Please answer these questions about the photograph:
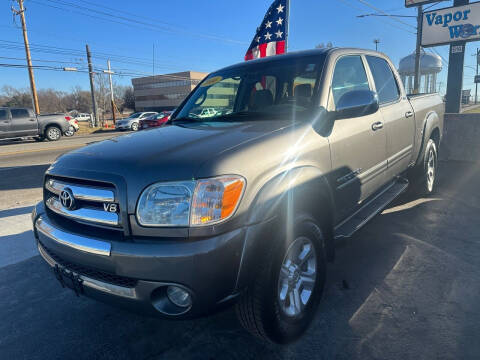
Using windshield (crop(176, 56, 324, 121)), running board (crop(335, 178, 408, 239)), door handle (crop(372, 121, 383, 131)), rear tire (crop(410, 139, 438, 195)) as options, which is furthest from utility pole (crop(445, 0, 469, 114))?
windshield (crop(176, 56, 324, 121))

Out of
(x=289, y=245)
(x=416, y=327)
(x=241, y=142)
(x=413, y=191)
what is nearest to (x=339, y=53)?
(x=241, y=142)

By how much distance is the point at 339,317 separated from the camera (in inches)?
100

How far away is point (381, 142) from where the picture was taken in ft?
11.1

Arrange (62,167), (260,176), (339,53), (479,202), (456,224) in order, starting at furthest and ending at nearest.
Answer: (479,202) → (456,224) → (339,53) → (62,167) → (260,176)

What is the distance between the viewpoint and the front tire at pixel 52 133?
18406mm

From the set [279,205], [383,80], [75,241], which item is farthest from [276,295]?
[383,80]

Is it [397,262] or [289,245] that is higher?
[289,245]

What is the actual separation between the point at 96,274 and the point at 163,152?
0.80m

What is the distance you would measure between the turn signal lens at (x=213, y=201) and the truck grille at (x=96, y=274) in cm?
50

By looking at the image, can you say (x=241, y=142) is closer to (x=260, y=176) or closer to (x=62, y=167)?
(x=260, y=176)

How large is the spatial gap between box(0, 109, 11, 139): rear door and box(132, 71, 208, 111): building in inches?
2390

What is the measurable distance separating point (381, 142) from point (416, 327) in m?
1.71

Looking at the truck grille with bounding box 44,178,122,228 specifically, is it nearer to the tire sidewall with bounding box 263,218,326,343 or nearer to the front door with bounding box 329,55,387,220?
the tire sidewall with bounding box 263,218,326,343

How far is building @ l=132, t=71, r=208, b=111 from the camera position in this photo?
79.7 metres
